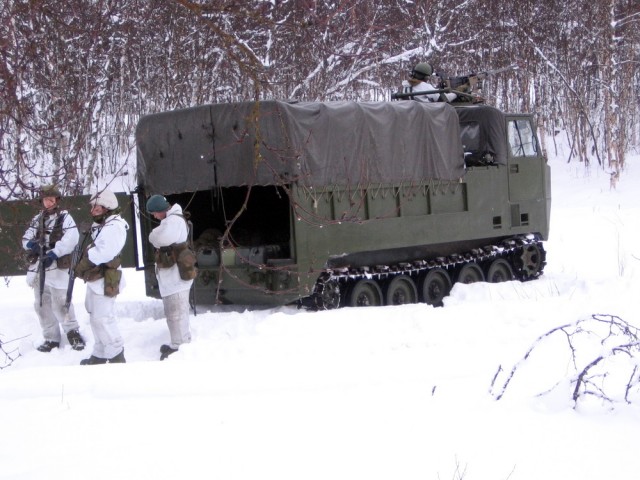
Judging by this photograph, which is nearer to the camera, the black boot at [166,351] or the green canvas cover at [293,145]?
the black boot at [166,351]

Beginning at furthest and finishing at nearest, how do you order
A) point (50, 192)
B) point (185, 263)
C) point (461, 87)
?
point (461, 87) < point (185, 263) < point (50, 192)

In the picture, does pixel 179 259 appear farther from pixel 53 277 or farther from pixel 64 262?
pixel 53 277

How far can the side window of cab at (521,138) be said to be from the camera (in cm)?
1488

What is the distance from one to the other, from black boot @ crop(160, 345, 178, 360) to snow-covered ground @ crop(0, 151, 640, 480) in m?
0.29

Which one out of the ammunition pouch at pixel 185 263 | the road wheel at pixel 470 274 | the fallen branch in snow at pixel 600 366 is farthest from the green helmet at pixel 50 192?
the road wheel at pixel 470 274

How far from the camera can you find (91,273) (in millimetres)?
9578

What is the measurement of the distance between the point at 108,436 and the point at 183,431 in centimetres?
44

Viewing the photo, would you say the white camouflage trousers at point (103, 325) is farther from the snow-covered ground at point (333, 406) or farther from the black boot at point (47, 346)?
the black boot at point (47, 346)

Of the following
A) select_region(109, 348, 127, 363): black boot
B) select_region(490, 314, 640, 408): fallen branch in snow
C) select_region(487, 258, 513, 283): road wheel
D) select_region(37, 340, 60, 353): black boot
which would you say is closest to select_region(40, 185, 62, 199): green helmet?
select_region(109, 348, 127, 363): black boot

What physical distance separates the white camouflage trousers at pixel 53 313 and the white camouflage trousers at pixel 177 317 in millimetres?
1214

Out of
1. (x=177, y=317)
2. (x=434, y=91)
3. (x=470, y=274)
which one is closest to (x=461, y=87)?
(x=434, y=91)

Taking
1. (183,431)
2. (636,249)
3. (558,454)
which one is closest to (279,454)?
(183,431)

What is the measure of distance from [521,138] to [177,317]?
23.4 ft

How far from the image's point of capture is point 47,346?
34.7 feet
